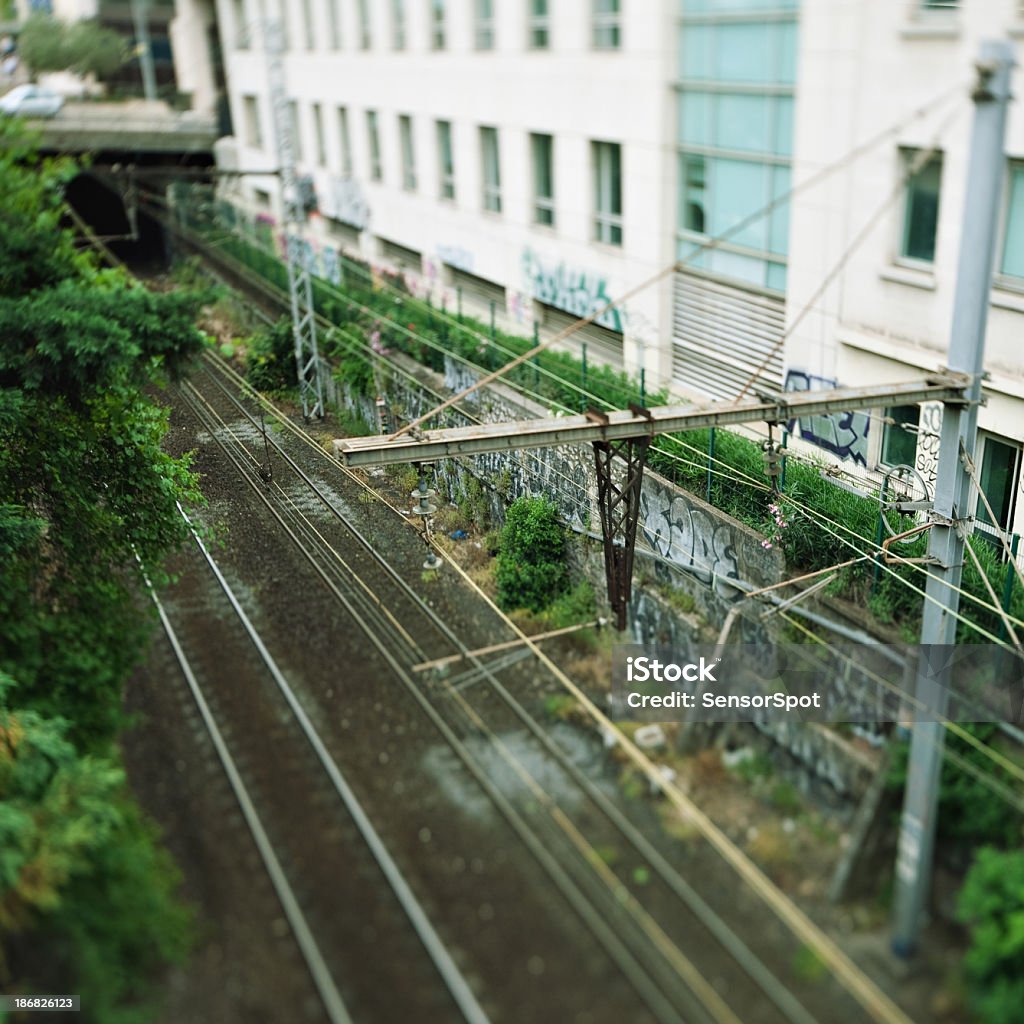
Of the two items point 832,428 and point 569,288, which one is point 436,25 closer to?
point 569,288

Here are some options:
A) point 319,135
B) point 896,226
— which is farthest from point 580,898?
point 319,135

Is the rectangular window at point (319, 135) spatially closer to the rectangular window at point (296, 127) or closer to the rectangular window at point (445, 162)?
the rectangular window at point (296, 127)

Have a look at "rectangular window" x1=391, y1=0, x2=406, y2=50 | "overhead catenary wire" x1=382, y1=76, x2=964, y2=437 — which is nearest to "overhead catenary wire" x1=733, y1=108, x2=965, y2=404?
"overhead catenary wire" x1=382, y1=76, x2=964, y2=437

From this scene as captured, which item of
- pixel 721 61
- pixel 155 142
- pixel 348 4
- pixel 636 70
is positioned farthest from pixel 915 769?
pixel 155 142

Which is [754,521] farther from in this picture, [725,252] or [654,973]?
[654,973]

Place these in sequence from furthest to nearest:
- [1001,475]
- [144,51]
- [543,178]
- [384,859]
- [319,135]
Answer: [144,51]
[319,135]
[543,178]
[1001,475]
[384,859]

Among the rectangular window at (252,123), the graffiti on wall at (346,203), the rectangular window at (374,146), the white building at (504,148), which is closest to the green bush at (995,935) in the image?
the white building at (504,148)
